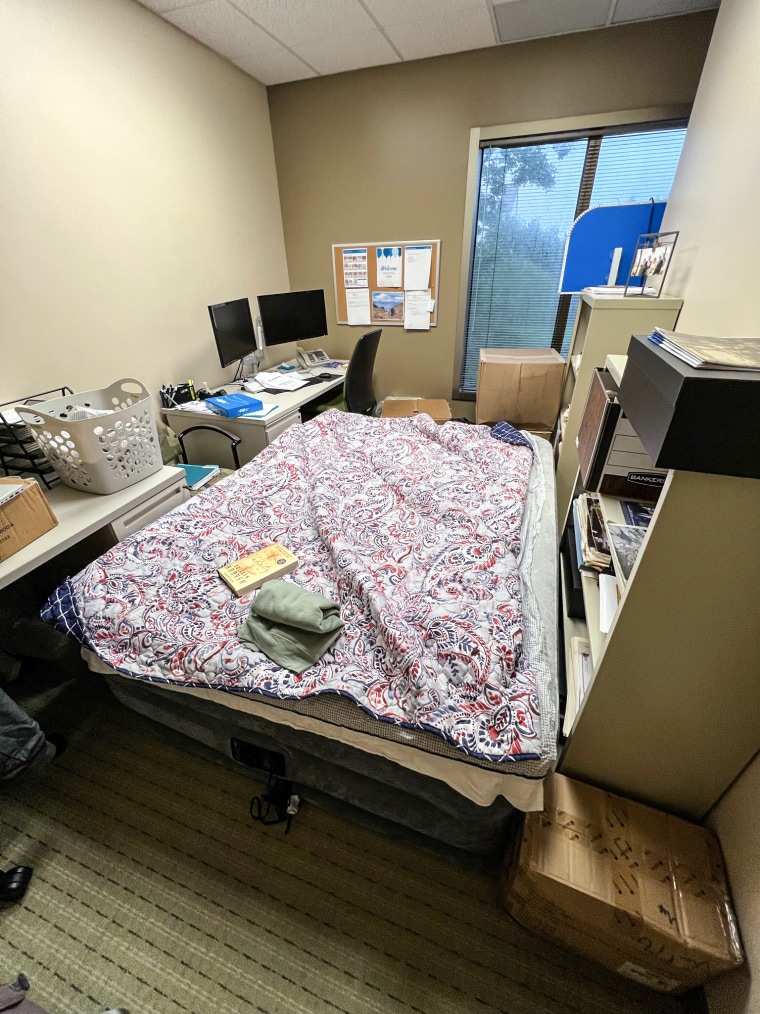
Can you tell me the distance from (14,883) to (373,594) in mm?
1213

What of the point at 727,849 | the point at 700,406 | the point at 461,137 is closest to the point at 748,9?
the point at 461,137

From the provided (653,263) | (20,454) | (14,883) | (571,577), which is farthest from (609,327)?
(14,883)

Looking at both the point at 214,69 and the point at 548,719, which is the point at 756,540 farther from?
the point at 214,69

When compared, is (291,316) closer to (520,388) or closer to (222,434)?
(222,434)

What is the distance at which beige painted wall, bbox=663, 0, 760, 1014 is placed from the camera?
854 mm

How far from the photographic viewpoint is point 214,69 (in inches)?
100

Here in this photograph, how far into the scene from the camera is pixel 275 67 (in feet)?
8.90

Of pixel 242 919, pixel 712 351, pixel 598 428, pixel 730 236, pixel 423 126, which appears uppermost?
pixel 423 126

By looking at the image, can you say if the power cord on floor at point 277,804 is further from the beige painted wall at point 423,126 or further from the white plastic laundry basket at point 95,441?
the beige painted wall at point 423,126

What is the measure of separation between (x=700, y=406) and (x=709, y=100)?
6.93 ft

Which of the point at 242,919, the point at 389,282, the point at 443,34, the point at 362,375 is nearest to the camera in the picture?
the point at 242,919

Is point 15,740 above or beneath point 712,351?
beneath

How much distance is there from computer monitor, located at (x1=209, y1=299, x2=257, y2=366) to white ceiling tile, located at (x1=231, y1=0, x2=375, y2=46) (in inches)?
52.9

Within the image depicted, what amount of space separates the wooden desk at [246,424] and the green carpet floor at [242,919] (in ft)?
5.47
